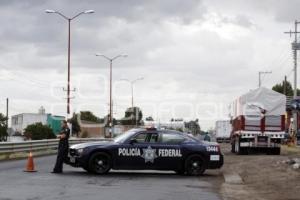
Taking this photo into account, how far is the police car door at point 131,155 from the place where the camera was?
20.2m

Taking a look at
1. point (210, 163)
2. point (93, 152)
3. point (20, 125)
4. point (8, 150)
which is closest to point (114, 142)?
point (93, 152)

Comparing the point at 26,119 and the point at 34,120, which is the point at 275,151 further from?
the point at 26,119

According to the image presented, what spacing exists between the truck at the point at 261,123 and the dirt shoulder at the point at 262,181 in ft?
31.8

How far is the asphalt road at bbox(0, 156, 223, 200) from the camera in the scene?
1391cm

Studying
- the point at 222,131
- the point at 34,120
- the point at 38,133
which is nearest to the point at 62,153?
the point at 222,131

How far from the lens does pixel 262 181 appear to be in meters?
19.3

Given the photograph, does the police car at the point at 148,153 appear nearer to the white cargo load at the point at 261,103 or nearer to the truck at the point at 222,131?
the white cargo load at the point at 261,103

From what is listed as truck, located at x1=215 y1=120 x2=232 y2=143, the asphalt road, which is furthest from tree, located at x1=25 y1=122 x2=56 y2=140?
the asphalt road

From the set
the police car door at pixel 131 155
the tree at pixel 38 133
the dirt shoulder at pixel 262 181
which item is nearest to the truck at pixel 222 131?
the tree at pixel 38 133

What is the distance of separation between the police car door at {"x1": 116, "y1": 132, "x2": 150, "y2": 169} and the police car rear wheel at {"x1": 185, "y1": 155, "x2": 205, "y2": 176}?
1498 mm

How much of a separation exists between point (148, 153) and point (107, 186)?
4293 mm

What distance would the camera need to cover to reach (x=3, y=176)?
18547mm

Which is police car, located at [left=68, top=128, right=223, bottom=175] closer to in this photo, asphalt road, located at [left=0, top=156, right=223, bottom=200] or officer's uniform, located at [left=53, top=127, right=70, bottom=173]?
officer's uniform, located at [left=53, top=127, right=70, bottom=173]

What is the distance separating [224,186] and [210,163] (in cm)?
307
